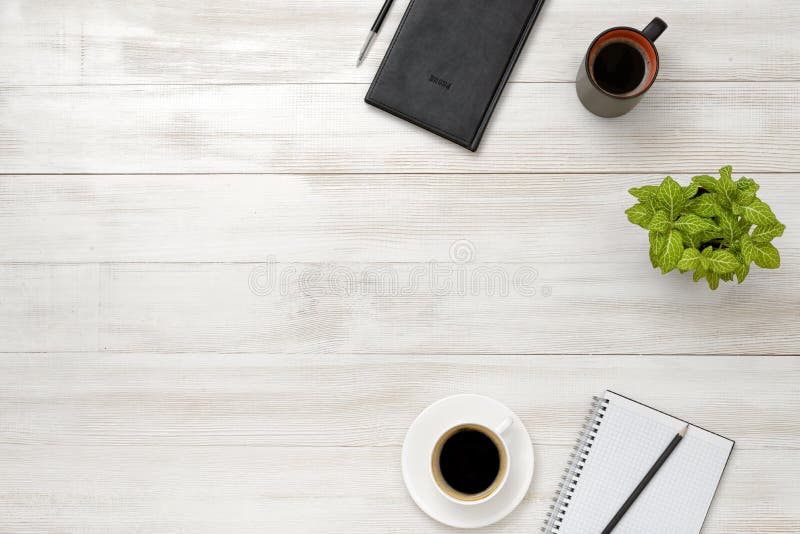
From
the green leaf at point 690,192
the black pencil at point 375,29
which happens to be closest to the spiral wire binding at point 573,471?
the green leaf at point 690,192

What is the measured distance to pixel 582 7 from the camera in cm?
95

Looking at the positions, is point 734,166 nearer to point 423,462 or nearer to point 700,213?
point 700,213

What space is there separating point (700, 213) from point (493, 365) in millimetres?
355

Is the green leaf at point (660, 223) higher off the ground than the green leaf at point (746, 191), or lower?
lower

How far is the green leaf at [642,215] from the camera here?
0.81 metres

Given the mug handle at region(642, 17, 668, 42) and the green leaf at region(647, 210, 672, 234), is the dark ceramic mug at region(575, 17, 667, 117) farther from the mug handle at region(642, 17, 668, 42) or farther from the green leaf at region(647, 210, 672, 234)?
the green leaf at region(647, 210, 672, 234)

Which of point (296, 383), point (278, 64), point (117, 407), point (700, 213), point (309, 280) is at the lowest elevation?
point (117, 407)

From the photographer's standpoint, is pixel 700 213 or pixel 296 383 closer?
pixel 700 213

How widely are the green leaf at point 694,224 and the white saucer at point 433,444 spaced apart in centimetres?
35

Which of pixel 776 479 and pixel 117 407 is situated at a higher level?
pixel 776 479

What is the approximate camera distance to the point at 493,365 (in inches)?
36.9

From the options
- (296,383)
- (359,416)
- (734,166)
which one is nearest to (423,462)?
(359,416)

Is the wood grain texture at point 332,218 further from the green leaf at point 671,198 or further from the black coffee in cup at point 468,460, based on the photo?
the black coffee in cup at point 468,460

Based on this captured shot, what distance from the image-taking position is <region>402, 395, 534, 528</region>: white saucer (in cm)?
90
